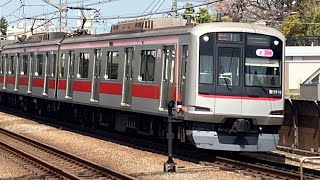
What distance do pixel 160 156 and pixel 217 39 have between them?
10.4 feet

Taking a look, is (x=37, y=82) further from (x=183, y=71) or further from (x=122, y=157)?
(x=183, y=71)

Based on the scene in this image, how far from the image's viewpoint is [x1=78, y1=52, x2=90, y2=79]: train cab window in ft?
67.3

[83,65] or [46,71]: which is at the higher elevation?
[83,65]

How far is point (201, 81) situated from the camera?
45.3 ft

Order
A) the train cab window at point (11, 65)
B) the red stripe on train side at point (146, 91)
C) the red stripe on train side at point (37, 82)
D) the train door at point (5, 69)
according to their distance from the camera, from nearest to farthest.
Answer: the red stripe on train side at point (146, 91) < the red stripe on train side at point (37, 82) < the train cab window at point (11, 65) < the train door at point (5, 69)

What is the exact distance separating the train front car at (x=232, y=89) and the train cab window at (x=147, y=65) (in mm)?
2171

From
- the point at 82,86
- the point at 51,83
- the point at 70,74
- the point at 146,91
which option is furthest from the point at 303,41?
the point at 146,91

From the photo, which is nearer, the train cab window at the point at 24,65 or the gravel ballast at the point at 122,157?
the gravel ballast at the point at 122,157

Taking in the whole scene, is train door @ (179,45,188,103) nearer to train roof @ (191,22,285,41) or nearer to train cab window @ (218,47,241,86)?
train roof @ (191,22,285,41)

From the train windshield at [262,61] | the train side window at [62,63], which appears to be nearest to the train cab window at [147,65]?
the train windshield at [262,61]

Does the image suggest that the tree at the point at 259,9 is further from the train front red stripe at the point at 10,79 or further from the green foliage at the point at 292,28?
the train front red stripe at the point at 10,79

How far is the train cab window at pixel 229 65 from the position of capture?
13.9m

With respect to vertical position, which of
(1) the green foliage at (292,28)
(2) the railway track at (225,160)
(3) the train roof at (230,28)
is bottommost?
(2) the railway track at (225,160)

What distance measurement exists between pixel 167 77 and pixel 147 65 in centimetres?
125
